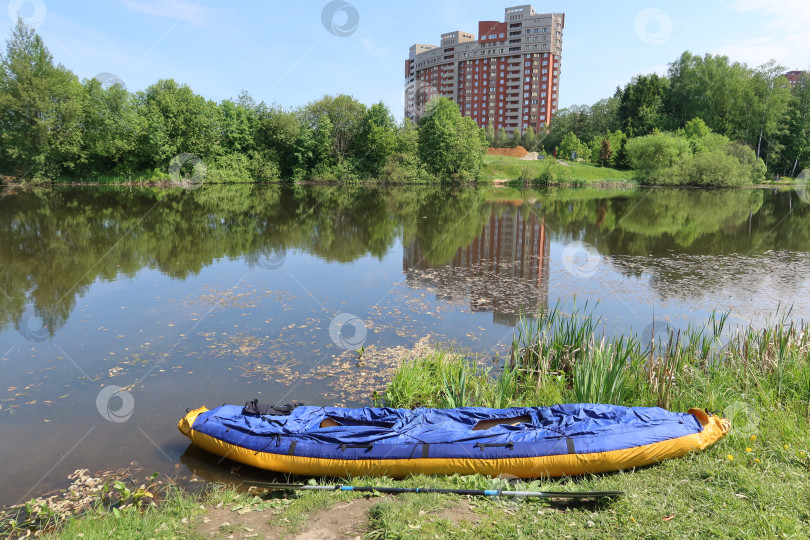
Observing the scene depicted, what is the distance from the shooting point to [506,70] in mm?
117125

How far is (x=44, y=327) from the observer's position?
399 inches

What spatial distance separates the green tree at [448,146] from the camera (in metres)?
60.8

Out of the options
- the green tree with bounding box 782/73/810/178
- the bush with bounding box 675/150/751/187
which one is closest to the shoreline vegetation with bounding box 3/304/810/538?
the bush with bounding box 675/150/751/187

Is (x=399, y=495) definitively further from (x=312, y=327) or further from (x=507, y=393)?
(x=312, y=327)

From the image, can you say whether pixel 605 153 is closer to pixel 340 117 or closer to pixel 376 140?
pixel 376 140

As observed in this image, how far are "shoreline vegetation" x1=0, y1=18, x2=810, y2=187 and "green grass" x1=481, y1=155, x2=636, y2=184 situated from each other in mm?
235

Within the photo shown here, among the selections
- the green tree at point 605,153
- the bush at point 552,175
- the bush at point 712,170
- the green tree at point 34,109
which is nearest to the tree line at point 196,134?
the green tree at point 34,109

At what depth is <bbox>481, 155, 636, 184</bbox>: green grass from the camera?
62.4 meters

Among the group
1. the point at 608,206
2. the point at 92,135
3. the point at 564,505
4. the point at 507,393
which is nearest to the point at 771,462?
the point at 564,505

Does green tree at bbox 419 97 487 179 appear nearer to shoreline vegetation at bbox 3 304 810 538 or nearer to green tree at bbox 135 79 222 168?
green tree at bbox 135 79 222 168

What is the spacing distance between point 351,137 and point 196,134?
16.8 m

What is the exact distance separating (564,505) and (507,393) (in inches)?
87.0

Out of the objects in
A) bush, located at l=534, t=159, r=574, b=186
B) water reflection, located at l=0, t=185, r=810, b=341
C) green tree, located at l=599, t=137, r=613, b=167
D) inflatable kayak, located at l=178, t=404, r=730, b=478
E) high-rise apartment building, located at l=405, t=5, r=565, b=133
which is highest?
high-rise apartment building, located at l=405, t=5, r=565, b=133

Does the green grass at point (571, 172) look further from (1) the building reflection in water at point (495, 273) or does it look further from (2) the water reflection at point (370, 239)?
(1) the building reflection in water at point (495, 273)
